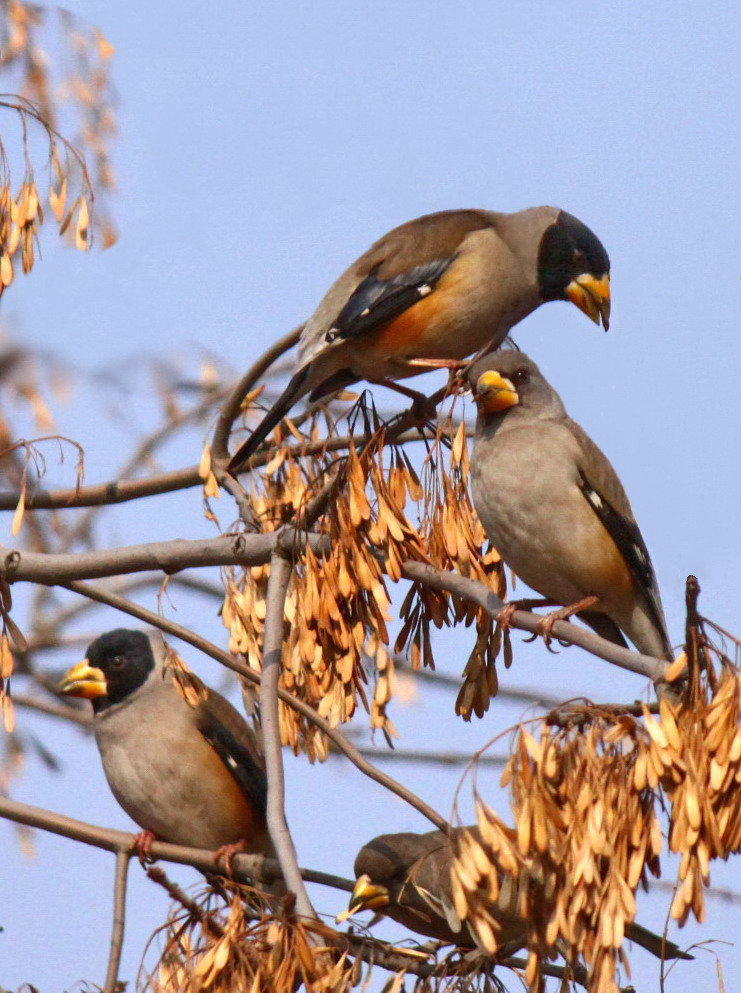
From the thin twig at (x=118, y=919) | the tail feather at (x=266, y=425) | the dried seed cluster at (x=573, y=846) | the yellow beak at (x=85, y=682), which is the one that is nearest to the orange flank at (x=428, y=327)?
the tail feather at (x=266, y=425)

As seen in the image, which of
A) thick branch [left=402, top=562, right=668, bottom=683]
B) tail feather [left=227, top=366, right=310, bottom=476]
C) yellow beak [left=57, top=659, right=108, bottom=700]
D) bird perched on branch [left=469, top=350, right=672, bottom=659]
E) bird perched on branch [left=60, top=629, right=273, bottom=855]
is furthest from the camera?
yellow beak [left=57, top=659, right=108, bottom=700]

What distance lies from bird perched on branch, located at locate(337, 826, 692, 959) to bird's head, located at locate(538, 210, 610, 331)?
2429 mm

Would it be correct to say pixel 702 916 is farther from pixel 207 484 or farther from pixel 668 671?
pixel 207 484

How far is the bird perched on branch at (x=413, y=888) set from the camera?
6.34 metres

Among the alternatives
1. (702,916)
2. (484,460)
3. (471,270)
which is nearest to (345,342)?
(471,270)

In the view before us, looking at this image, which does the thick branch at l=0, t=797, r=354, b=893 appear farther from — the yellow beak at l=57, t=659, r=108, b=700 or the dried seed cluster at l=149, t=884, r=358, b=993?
the yellow beak at l=57, t=659, r=108, b=700

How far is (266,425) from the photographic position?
238 inches

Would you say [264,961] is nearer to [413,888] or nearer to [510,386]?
[510,386]

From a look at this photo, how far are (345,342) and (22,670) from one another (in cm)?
404

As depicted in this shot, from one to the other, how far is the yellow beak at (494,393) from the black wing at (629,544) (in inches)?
15.5

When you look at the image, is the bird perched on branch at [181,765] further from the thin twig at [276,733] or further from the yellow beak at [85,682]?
the thin twig at [276,733]

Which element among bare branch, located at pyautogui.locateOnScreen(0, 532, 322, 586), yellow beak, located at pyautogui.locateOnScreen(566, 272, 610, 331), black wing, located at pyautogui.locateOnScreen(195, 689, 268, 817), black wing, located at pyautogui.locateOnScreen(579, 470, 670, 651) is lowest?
bare branch, located at pyautogui.locateOnScreen(0, 532, 322, 586)

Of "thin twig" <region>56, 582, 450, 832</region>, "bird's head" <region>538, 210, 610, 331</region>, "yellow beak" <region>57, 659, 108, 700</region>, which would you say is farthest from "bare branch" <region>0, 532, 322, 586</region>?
"bird's head" <region>538, 210, 610, 331</region>

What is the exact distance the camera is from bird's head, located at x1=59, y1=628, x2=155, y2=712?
7.23 meters
